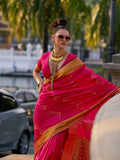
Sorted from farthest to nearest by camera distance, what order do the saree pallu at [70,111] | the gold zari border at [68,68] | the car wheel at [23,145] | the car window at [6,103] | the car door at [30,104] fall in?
the car door at [30,104] < the car wheel at [23,145] < the car window at [6,103] < the gold zari border at [68,68] < the saree pallu at [70,111]

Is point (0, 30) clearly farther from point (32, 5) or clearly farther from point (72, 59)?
point (72, 59)

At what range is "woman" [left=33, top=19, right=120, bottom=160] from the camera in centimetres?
354

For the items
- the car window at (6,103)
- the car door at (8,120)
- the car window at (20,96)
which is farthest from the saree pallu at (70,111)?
the car window at (20,96)

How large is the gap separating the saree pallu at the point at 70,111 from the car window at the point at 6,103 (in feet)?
7.86

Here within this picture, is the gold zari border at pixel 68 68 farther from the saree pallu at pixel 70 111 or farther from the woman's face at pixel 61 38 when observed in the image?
the woman's face at pixel 61 38

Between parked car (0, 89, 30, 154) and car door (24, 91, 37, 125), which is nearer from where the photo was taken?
parked car (0, 89, 30, 154)

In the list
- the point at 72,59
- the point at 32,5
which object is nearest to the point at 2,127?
the point at 72,59

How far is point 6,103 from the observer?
6164mm

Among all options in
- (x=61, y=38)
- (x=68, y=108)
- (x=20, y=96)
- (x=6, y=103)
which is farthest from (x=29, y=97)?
(x=68, y=108)

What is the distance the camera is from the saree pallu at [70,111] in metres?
3.54

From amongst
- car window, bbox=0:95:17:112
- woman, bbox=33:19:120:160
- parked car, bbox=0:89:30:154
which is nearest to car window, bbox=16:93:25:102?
parked car, bbox=0:89:30:154

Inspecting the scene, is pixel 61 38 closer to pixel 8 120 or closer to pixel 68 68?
pixel 68 68

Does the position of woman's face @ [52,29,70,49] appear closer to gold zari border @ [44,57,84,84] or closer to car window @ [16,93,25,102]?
gold zari border @ [44,57,84,84]

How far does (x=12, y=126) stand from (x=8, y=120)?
0.64ft
